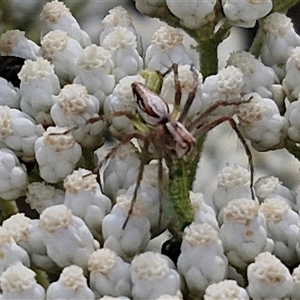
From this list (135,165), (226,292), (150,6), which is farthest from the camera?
(150,6)

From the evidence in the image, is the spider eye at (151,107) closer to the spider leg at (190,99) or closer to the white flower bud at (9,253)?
the spider leg at (190,99)

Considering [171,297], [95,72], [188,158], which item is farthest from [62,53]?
[171,297]

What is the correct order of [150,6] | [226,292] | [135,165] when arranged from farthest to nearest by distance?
[150,6], [135,165], [226,292]

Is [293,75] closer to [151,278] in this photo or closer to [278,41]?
[278,41]


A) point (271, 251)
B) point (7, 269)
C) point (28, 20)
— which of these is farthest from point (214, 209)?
point (28, 20)

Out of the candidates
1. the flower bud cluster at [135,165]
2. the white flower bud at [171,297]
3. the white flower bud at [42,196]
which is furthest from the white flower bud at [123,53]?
the white flower bud at [171,297]

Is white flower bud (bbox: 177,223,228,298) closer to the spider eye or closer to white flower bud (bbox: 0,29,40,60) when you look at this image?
the spider eye
